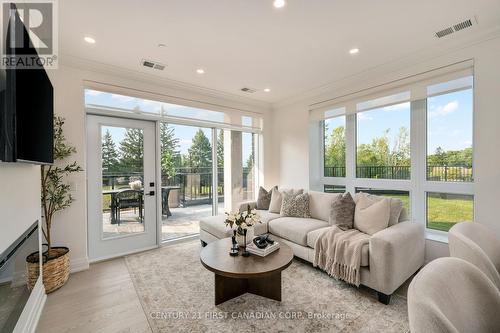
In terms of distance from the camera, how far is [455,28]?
8.14ft

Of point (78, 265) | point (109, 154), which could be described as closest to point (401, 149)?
point (109, 154)

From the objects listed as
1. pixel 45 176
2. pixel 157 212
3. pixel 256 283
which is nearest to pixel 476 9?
pixel 256 283

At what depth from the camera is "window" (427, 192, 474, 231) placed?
2989mm

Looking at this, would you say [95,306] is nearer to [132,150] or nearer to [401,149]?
[132,150]

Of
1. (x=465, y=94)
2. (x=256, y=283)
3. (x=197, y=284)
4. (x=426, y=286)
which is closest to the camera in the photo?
(x=426, y=286)

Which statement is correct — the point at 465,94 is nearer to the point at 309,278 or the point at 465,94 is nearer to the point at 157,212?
the point at 309,278

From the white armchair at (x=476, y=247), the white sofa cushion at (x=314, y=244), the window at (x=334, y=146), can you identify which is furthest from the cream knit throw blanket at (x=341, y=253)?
the window at (x=334, y=146)

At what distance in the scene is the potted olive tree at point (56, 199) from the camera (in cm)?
258

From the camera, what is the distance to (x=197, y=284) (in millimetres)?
2684

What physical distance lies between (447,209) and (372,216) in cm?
124

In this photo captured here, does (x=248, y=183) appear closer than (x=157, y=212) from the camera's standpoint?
No

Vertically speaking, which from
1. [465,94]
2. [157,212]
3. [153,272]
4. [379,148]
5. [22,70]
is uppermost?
[465,94]

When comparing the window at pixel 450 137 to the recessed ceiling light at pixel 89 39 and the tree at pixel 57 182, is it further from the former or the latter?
the tree at pixel 57 182

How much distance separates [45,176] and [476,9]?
4.97 metres
